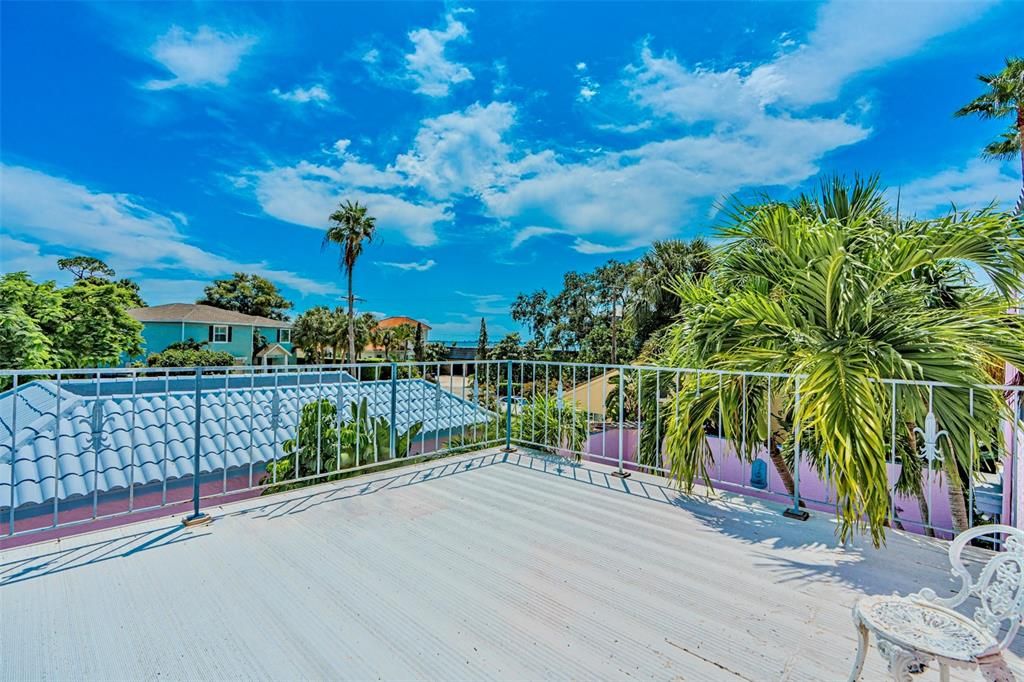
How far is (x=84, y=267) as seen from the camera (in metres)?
33.4

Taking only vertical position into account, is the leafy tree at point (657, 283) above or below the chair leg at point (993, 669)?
above

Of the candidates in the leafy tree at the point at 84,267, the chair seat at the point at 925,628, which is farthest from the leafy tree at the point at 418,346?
the chair seat at the point at 925,628

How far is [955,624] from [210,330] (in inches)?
1242

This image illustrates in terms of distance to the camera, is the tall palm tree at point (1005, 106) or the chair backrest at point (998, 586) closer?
the chair backrest at point (998, 586)

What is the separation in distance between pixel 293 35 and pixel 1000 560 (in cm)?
1413

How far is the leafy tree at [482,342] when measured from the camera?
34556 mm

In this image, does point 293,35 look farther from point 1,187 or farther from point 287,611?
point 1,187

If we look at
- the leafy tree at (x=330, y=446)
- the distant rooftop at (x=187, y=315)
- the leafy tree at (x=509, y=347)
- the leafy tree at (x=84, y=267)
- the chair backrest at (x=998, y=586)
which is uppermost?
the leafy tree at (x=84, y=267)

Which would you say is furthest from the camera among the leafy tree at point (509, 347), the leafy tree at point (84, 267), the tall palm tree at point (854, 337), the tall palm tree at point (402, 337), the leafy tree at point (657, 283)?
the tall palm tree at point (402, 337)

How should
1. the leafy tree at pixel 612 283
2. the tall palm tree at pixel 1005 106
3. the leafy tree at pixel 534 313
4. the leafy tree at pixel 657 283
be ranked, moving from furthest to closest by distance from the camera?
the leafy tree at pixel 534 313
the leafy tree at pixel 612 283
the leafy tree at pixel 657 283
the tall palm tree at pixel 1005 106

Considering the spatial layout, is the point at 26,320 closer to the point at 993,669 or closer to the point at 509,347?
the point at 993,669

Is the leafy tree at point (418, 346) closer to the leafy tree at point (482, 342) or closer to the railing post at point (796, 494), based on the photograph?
the leafy tree at point (482, 342)

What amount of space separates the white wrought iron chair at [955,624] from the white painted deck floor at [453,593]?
0.38 meters

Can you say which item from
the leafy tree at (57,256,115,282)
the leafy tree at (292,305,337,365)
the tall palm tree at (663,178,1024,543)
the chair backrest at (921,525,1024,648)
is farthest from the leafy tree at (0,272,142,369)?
the leafy tree at (57,256,115,282)
